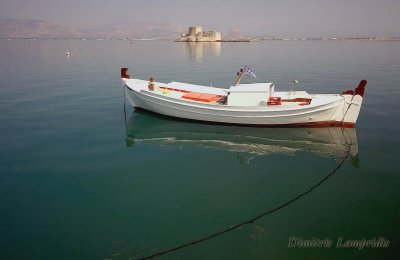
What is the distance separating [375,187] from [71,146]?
609 inches

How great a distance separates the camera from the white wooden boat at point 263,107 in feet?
57.6

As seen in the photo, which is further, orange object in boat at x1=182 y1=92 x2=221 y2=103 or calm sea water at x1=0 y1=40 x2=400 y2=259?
orange object in boat at x1=182 y1=92 x2=221 y2=103

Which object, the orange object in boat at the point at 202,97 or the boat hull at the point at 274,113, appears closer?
the boat hull at the point at 274,113

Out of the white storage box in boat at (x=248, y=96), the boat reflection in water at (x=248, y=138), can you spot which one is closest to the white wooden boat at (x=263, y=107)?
the white storage box in boat at (x=248, y=96)

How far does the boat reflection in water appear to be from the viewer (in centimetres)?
1560

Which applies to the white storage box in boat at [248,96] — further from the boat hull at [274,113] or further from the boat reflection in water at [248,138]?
the boat reflection in water at [248,138]

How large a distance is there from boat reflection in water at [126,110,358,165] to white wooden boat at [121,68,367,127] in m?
0.57

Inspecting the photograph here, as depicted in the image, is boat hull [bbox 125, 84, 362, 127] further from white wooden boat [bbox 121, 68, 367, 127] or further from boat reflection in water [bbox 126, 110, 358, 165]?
boat reflection in water [bbox 126, 110, 358, 165]

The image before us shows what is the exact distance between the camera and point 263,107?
1753 centimetres

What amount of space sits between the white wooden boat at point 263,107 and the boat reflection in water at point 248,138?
575mm

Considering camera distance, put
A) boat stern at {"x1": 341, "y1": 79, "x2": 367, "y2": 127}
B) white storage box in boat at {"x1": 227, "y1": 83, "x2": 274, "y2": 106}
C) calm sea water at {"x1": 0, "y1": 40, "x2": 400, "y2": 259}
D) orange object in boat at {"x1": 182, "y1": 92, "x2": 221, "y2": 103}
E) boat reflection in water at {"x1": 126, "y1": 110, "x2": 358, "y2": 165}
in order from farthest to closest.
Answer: orange object in boat at {"x1": 182, "y1": 92, "x2": 221, "y2": 103} → white storage box in boat at {"x1": 227, "y1": 83, "x2": 274, "y2": 106} → boat stern at {"x1": 341, "y1": 79, "x2": 367, "y2": 127} → boat reflection in water at {"x1": 126, "y1": 110, "x2": 358, "y2": 165} → calm sea water at {"x1": 0, "y1": 40, "x2": 400, "y2": 259}

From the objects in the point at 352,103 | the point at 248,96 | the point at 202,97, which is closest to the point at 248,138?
the point at 248,96

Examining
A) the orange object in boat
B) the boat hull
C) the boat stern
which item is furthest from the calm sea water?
the orange object in boat

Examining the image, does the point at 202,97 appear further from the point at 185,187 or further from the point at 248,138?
the point at 185,187
